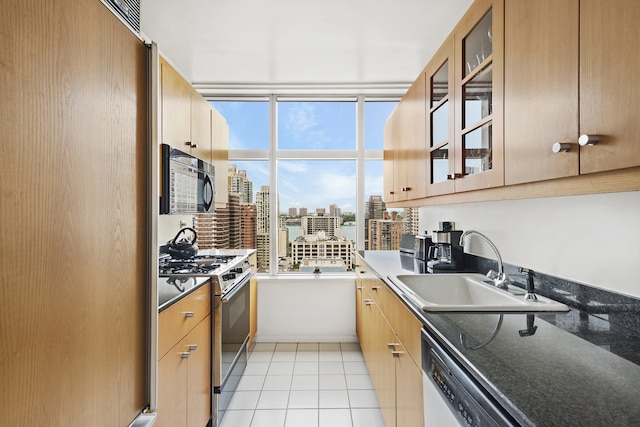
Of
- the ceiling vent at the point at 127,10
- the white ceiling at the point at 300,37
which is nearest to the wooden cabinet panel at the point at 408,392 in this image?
the ceiling vent at the point at 127,10

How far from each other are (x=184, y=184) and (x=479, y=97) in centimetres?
176

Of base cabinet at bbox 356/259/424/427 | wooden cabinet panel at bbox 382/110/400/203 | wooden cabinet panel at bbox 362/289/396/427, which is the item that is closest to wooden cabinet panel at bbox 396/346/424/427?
base cabinet at bbox 356/259/424/427

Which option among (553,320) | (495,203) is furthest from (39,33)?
(495,203)

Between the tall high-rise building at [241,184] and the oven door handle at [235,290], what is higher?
the tall high-rise building at [241,184]

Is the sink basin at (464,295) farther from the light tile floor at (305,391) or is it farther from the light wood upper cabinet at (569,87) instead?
the light tile floor at (305,391)

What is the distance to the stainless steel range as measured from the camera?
2045 mm

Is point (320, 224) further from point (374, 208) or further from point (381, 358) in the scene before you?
point (381, 358)

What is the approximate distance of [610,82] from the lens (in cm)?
74

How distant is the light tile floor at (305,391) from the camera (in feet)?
7.15

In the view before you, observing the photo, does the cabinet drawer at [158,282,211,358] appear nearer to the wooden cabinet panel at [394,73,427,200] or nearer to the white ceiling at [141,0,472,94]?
the wooden cabinet panel at [394,73,427,200]

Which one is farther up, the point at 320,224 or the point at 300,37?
the point at 300,37

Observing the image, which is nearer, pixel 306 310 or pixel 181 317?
pixel 181 317

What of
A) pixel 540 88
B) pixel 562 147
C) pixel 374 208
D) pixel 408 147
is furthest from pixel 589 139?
pixel 374 208

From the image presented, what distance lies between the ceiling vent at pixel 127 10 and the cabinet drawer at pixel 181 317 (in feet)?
3.37
